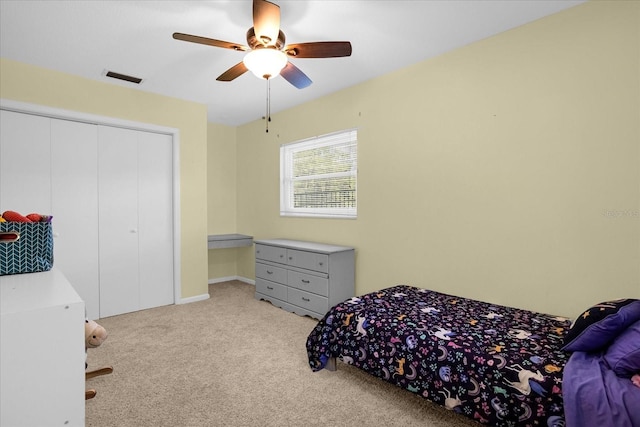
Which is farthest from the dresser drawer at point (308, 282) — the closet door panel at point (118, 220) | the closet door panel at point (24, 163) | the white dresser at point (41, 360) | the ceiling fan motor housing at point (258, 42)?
the white dresser at point (41, 360)

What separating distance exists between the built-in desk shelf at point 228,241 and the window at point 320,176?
0.82 metres

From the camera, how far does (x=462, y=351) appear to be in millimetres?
1815

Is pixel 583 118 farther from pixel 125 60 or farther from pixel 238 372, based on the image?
pixel 125 60

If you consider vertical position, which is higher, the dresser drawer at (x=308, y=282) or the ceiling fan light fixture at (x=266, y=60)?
the ceiling fan light fixture at (x=266, y=60)

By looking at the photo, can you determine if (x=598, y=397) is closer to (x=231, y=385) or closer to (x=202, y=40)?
(x=231, y=385)

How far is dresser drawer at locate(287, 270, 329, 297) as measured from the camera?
3465mm

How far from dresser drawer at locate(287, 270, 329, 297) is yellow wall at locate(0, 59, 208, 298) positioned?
1.31 m

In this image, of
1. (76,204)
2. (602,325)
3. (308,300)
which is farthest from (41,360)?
(76,204)

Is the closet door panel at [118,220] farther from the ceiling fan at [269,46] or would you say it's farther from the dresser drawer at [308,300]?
the ceiling fan at [269,46]

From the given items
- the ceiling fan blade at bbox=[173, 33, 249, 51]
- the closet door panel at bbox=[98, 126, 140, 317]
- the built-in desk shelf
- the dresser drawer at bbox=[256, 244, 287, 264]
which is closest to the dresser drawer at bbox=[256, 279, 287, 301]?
the dresser drawer at bbox=[256, 244, 287, 264]

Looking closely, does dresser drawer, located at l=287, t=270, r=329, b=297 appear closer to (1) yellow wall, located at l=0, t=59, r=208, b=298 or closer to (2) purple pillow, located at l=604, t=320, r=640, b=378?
(1) yellow wall, located at l=0, t=59, r=208, b=298

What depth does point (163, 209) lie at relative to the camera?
406 cm

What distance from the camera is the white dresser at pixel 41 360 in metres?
0.75

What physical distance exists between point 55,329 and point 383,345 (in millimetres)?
1778
